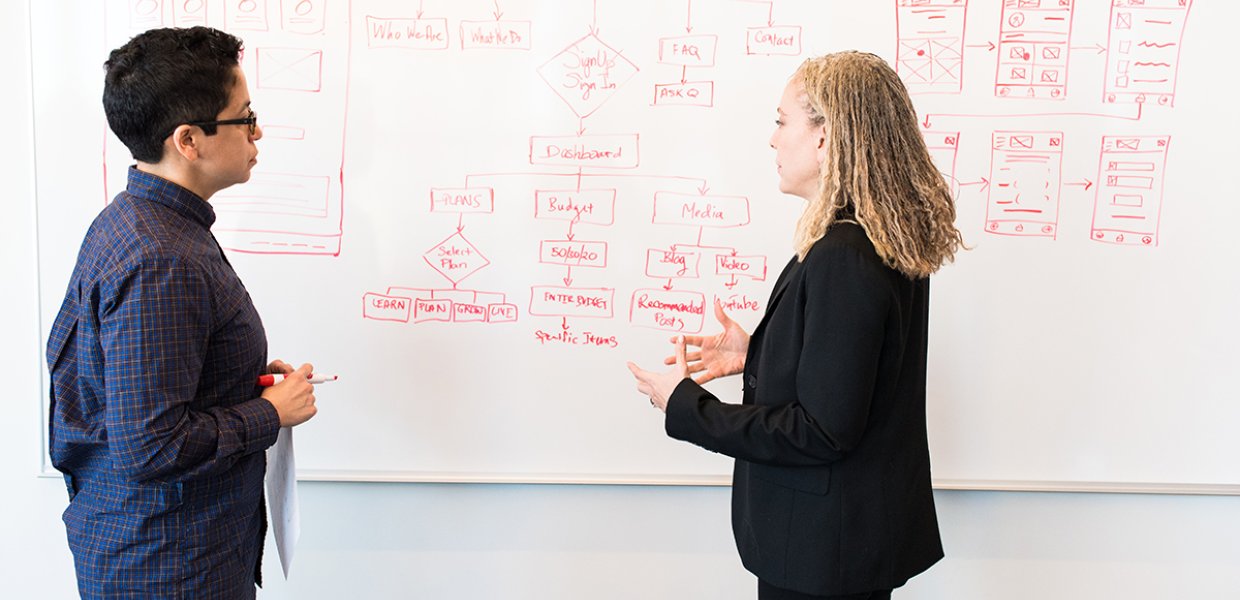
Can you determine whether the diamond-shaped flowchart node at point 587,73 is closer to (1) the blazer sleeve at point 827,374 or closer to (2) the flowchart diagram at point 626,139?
(2) the flowchart diagram at point 626,139

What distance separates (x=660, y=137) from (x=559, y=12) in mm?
357

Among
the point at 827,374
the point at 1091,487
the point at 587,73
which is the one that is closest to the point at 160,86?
the point at 587,73

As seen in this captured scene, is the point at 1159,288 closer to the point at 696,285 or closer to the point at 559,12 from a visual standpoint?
the point at 696,285

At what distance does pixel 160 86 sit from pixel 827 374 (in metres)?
1.07

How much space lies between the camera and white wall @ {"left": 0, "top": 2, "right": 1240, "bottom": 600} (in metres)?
2.21

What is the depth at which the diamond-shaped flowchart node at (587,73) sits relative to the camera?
205 cm

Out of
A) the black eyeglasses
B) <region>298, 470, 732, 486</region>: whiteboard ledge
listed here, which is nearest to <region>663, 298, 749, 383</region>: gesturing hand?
<region>298, 470, 732, 486</region>: whiteboard ledge

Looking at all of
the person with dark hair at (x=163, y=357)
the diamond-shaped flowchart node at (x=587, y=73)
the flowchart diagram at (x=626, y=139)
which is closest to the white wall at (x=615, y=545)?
the flowchart diagram at (x=626, y=139)

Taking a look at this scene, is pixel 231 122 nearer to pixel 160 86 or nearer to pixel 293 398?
pixel 160 86

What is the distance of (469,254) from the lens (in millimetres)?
2094

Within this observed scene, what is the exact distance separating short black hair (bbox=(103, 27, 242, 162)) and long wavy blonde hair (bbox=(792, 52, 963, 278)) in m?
0.93

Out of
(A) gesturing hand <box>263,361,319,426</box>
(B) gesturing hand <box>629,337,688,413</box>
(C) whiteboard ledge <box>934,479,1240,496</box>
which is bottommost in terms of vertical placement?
(C) whiteboard ledge <box>934,479,1240,496</box>

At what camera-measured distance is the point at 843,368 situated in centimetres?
133

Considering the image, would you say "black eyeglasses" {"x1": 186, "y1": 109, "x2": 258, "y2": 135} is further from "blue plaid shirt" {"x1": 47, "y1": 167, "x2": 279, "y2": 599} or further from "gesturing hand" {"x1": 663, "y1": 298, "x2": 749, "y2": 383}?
"gesturing hand" {"x1": 663, "y1": 298, "x2": 749, "y2": 383}
